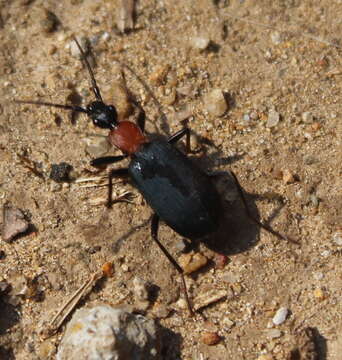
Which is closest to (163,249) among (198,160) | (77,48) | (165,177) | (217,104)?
(165,177)

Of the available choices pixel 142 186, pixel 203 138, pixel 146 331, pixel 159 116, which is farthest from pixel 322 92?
pixel 146 331

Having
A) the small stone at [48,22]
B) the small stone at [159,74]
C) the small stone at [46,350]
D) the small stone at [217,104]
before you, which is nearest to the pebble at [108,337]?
the small stone at [46,350]

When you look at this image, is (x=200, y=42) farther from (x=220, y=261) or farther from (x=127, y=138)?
(x=220, y=261)

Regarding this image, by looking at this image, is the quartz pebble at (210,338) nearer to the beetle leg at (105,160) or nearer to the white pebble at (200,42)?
the beetle leg at (105,160)

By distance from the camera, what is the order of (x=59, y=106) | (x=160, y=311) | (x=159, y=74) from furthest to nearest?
(x=159, y=74)
(x=59, y=106)
(x=160, y=311)

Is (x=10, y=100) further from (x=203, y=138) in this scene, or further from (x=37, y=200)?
(x=203, y=138)

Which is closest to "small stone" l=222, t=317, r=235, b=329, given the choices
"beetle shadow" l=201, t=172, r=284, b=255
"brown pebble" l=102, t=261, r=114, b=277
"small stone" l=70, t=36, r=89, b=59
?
"beetle shadow" l=201, t=172, r=284, b=255
